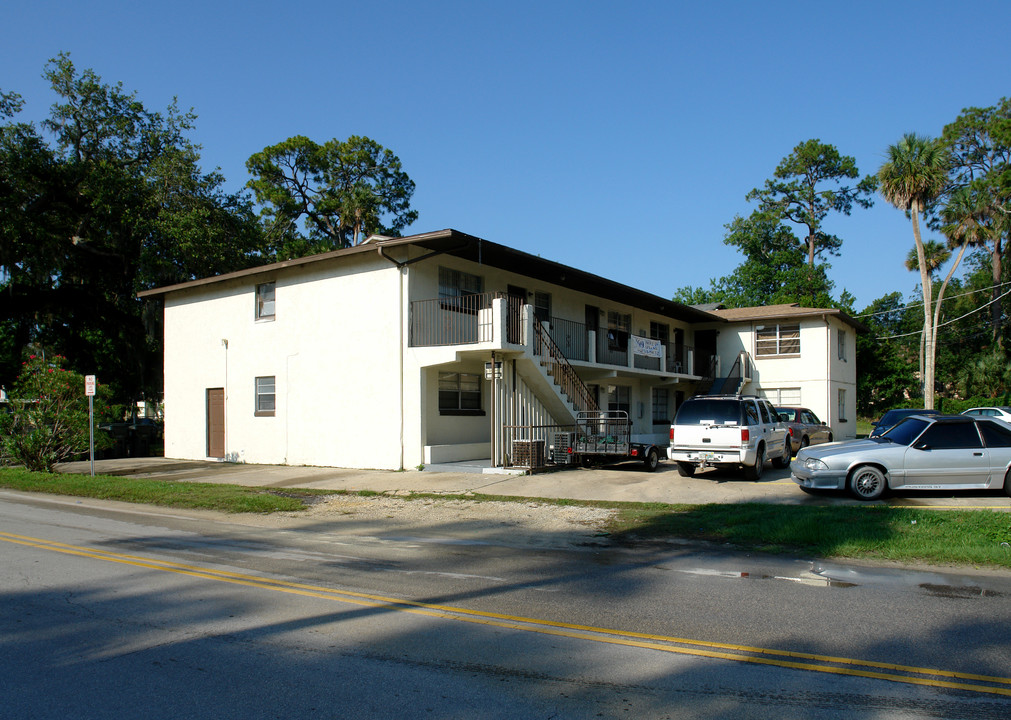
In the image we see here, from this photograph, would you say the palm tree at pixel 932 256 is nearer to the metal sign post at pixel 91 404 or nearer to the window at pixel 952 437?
the window at pixel 952 437

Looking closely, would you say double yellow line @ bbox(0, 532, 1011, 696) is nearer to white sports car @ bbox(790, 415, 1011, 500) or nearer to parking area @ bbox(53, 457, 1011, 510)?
parking area @ bbox(53, 457, 1011, 510)

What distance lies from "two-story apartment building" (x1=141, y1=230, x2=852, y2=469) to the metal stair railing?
4 centimetres

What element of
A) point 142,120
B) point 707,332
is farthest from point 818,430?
point 142,120

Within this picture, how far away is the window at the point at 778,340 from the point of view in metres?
33.1

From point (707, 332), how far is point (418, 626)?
31867 millimetres

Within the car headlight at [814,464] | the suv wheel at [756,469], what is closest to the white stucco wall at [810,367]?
the suv wheel at [756,469]

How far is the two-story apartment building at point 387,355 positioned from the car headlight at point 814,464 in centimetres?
684

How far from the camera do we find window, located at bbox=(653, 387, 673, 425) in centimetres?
3161

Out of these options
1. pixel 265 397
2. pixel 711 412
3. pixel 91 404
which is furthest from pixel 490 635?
pixel 265 397

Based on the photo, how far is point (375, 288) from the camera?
64.5ft

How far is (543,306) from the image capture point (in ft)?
79.9

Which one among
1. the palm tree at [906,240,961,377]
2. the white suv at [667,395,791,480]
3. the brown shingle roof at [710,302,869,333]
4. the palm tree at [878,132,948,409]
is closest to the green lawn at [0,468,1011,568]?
the white suv at [667,395,791,480]

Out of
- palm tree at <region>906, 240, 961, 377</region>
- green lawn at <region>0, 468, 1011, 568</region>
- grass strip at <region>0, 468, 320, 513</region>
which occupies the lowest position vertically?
grass strip at <region>0, 468, 320, 513</region>

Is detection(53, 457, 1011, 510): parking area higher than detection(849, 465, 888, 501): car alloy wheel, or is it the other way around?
detection(849, 465, 888, 501): car alloy wheel
